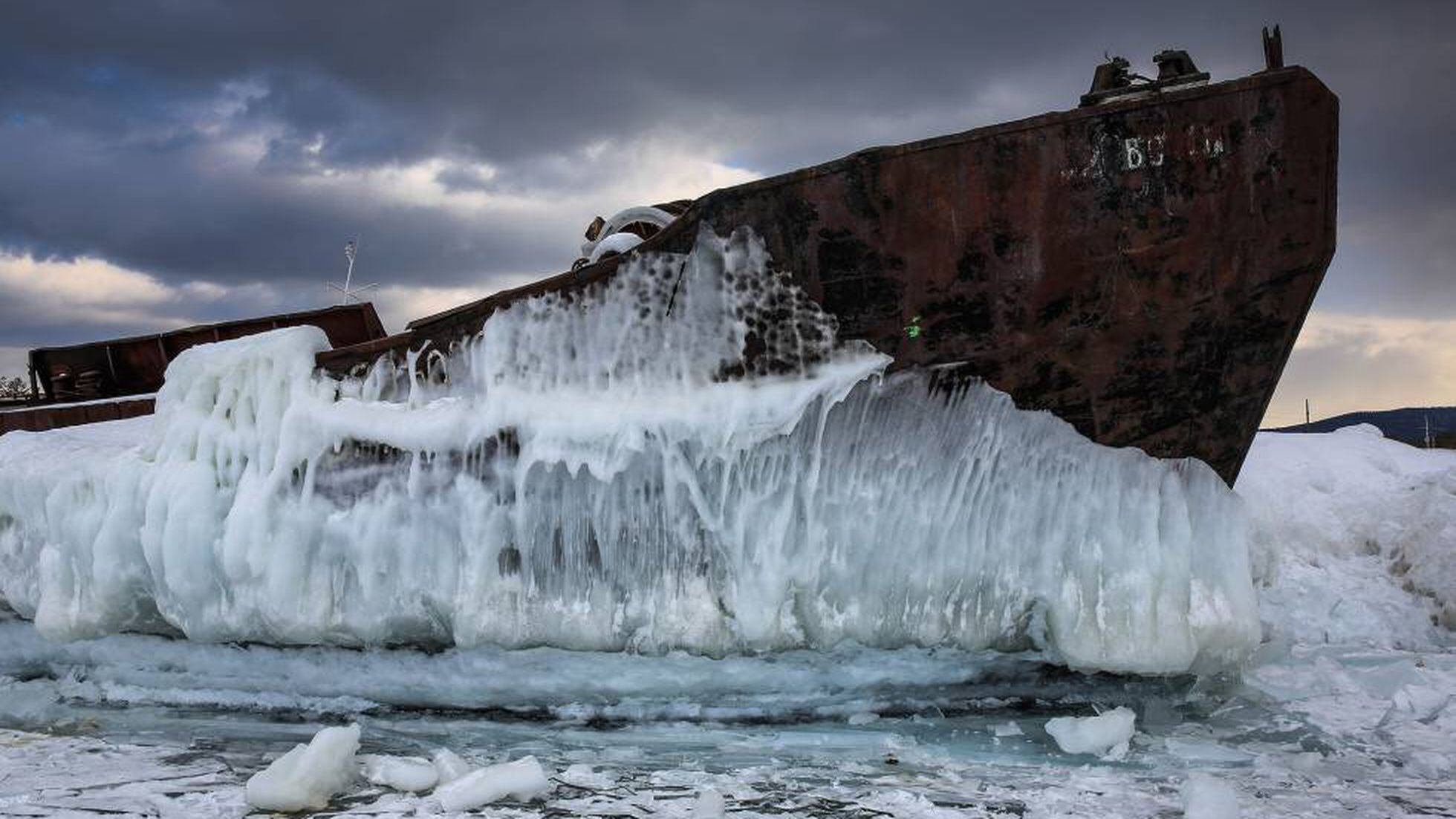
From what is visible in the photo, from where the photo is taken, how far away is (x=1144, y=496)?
15.8ft

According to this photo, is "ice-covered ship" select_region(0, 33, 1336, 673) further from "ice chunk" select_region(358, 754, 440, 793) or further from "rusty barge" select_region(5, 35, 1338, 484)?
"ice chunk" select_region(358, 754, 440, 793)

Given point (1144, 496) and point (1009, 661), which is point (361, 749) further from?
point (1144, 496)

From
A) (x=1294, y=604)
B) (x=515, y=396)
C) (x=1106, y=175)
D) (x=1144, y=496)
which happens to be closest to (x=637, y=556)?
(x=515, y=396)

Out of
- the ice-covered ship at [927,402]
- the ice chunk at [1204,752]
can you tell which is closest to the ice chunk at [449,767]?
the ice-covered ship at [927,402]

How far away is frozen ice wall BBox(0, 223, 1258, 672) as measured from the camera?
15.6 ft

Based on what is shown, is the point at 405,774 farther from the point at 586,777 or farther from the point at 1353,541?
the point at 1353,541

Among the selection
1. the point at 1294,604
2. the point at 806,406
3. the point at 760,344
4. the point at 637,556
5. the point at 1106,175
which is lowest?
the point at 1294,604

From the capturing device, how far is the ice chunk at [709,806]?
11.4ft

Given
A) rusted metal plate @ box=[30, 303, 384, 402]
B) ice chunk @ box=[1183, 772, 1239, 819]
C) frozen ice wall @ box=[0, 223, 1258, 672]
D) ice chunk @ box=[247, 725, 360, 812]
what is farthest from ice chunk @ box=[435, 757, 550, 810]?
rusted metal plate @ box=[30, 303, 384, 402]

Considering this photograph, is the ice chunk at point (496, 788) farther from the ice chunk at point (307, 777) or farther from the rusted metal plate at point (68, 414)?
the rusted metal plate at point (68, 414)

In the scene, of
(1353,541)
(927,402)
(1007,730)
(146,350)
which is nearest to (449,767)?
(1007,730)

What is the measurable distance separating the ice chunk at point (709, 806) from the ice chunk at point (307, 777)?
1.35m

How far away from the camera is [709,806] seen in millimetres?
3500

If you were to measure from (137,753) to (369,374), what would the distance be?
6.70ft
